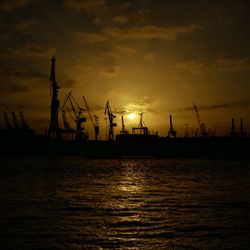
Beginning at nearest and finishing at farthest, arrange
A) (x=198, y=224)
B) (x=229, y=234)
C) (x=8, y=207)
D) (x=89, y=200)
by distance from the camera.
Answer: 1. (x=229, y=234)
2. (x=198, y=224)
3. (x=8, y=207)
4. (x=89, y=200)

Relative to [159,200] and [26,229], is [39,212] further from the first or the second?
[159,200]

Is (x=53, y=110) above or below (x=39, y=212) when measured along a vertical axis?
above

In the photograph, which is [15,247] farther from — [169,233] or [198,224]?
[198,224]

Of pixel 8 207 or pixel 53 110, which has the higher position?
pixel 53 110

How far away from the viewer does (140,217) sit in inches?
895

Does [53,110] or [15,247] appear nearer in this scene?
[15,247]

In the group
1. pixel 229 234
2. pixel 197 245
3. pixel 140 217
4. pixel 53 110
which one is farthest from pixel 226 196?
pixel 53 110

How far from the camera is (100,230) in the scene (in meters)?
19.3

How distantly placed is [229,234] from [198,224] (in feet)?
8.09

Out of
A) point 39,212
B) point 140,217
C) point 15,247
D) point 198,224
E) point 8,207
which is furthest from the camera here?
point 8,207

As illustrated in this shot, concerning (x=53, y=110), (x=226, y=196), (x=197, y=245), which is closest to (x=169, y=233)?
(x=197, y=245)

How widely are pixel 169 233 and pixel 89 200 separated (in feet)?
42.6

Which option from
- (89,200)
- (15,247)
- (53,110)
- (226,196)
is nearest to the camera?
(15,247)

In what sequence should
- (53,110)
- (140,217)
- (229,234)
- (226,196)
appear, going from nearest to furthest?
1. (229,234)
2. (140,217)
3. (226,196)
4. (53,110)
